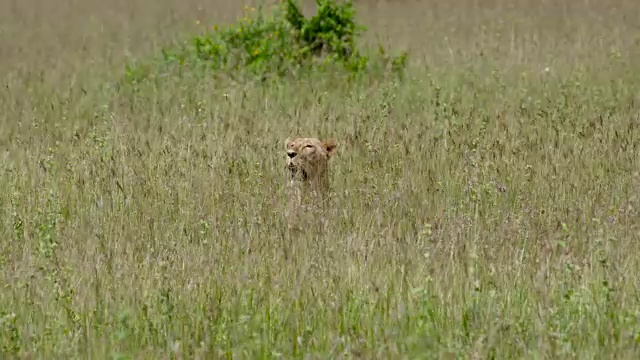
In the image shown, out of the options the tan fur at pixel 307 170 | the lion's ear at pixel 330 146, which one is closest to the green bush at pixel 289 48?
the lion's ear at pixel 330 146

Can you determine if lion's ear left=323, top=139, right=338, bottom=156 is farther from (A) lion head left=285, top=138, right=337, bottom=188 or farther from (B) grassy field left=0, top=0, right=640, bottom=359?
(B) grassy field left=0, top=0, right=640, bottom=359

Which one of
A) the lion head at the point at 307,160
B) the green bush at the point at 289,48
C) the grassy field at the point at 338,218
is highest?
the green bush at the point at 289,48

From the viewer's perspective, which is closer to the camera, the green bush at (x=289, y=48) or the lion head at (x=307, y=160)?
the lion head at (x=307, y=160)

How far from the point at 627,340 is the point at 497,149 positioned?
13.2 ft

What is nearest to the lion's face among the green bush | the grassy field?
the grassy field

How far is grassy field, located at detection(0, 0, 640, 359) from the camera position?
4277mm

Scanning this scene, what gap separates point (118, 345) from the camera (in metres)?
4.22

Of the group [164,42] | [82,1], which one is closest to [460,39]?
[164,42]

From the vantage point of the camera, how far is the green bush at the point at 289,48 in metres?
11.6

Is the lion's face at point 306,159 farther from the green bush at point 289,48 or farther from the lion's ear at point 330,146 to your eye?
the green bush at point 289,48

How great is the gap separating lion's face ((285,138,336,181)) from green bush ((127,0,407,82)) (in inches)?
190

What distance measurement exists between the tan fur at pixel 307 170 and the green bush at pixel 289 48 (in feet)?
15.8

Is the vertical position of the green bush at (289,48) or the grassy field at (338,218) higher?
the green bush at (289,48)

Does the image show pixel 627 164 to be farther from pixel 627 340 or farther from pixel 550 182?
pixel 627 340
